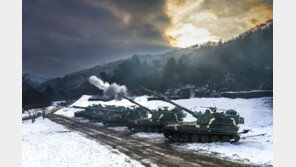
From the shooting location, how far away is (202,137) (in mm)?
18016

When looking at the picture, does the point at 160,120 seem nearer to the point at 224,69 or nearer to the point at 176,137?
the point at 176,137

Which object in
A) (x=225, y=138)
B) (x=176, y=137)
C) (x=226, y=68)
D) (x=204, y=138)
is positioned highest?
(x=226, y=68)

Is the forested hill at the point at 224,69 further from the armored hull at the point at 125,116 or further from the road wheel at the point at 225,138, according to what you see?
the road wheel at the point at 225,138

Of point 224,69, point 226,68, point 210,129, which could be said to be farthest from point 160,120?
point 226,68

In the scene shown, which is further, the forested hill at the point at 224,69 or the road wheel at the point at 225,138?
the forested hill at the point at 224,69

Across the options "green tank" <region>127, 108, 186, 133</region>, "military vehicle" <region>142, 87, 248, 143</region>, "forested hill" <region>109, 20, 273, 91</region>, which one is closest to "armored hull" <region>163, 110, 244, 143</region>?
"military vehicle" <region>142, 87, 248, 143</region>

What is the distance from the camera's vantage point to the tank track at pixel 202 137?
688 inches

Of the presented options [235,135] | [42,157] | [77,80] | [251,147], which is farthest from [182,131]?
[77,80]

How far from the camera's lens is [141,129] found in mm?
25750

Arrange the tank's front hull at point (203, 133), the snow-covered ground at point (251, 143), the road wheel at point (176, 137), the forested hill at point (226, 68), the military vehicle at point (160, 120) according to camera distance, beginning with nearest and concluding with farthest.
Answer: the snow-covered ground at point (251, 143) → the tank's front hull at point (203, 133) → the road wheel at point (176, 137) → the military vehicle at point (160, 120) → the forested hill at point (226, 68)

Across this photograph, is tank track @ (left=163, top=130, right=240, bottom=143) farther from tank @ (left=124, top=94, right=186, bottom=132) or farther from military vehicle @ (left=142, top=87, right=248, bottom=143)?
tank @ (left=124, top=94, right=186, bottom=132)

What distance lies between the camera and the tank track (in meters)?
17.5

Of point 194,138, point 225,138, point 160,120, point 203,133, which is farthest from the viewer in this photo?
point 160,120

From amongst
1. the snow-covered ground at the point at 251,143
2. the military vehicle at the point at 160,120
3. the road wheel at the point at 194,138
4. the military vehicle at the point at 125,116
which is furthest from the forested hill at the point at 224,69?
the road wheel at the point at 194,138
